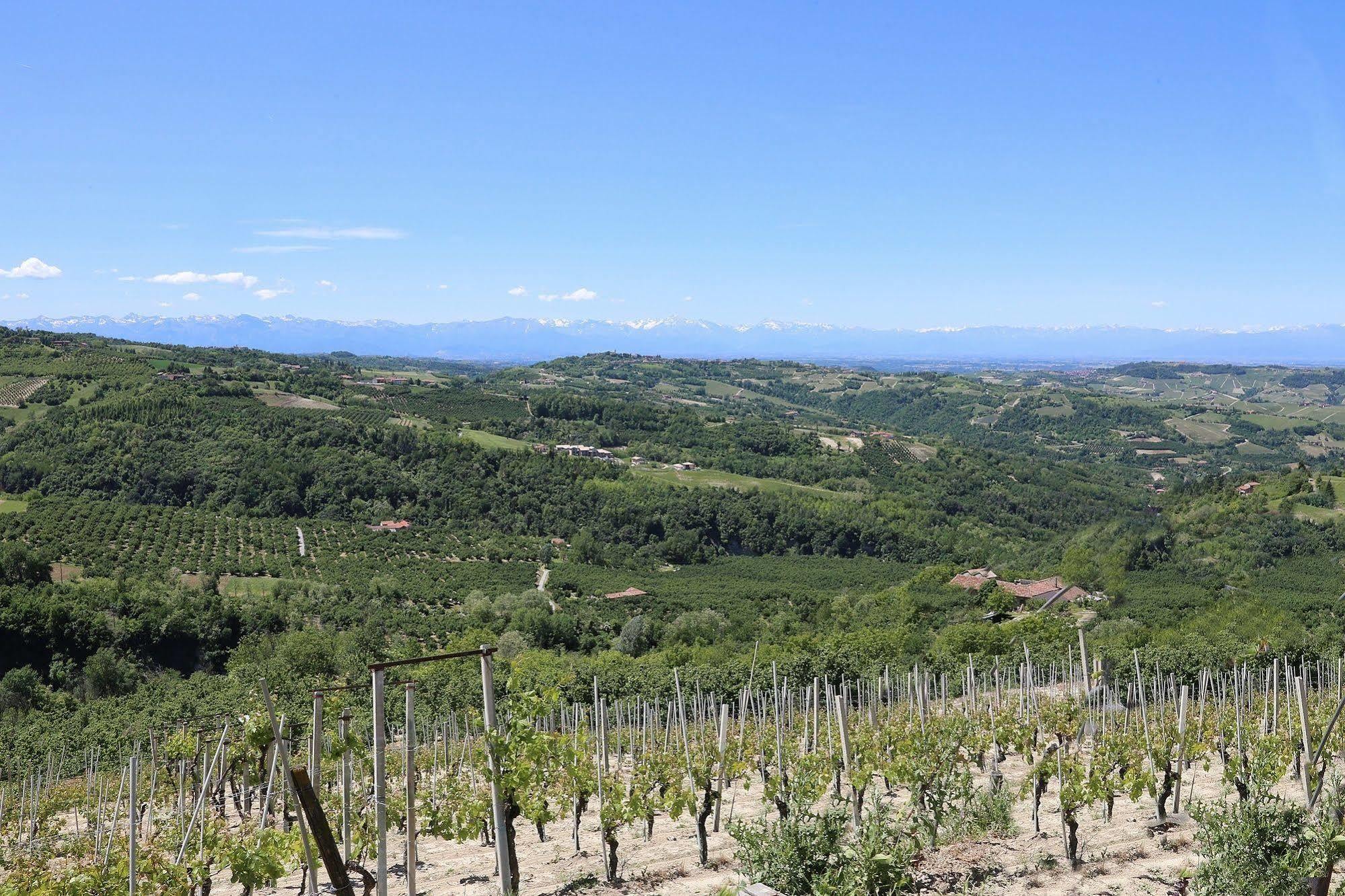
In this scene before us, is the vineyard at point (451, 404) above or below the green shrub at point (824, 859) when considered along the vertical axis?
above

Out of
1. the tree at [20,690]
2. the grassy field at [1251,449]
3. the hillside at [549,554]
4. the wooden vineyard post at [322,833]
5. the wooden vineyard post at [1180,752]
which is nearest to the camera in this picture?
the wooden vineyard post at [322,833]

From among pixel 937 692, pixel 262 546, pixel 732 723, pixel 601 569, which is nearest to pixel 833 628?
pixel 937 692

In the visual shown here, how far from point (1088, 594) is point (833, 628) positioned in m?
17.7

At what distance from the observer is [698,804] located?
59.1ft

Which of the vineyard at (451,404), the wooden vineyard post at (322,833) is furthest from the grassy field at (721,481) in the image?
the wooden vineyard post at (322,833)

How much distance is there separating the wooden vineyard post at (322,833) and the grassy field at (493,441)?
94577mm

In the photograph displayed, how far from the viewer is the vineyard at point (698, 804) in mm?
9680

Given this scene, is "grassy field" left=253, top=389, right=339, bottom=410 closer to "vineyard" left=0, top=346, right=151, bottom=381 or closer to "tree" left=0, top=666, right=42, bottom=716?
"vineyard" left=0, top=346, right=151, bottom=381

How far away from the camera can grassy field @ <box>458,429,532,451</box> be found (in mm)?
A: 101250

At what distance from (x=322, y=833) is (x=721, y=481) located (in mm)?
99536

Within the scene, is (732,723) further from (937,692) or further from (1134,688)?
(1134,688)

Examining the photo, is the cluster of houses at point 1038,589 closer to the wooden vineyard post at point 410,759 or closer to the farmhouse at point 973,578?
the farmhouse at point 973,578

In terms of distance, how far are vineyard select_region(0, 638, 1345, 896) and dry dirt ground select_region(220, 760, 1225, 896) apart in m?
0.07

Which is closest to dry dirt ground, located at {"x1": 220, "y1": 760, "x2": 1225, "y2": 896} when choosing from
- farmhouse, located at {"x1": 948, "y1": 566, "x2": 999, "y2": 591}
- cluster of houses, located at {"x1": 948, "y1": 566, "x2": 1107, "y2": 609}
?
cluster of houses, located at {"x1": 948, "y1": 566, "x2": 1107, "y2": 609}
